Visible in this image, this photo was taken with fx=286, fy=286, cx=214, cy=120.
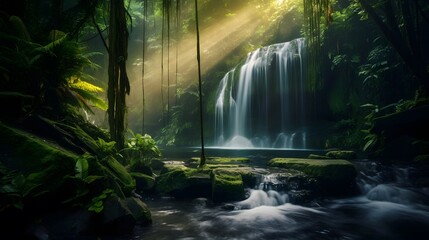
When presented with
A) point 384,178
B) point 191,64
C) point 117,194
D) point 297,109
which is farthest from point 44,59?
point 191,64

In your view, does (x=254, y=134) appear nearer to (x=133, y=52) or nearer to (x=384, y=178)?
(x=384, y=178)

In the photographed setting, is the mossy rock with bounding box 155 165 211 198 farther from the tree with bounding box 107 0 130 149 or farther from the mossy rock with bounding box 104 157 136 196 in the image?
the tree with bounding box 107 0 130 149

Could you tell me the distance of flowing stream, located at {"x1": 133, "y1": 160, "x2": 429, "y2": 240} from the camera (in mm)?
4566

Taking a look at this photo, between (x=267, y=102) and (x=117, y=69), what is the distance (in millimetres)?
15541

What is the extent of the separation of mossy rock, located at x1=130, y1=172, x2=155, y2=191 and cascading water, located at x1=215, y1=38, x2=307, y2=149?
1186 cm

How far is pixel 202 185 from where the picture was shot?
22.3 ft

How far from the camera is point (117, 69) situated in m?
4.51

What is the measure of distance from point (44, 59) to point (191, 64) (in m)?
23.5

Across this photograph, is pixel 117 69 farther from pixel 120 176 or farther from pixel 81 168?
pixel 120 176

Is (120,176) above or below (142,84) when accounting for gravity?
below

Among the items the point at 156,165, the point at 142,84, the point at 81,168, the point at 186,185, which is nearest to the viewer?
the point at 81,168

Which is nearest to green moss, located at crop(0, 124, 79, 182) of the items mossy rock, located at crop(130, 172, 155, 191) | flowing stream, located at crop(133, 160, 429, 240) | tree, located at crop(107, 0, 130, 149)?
tree, located at crop(107, 0, 130, 149)

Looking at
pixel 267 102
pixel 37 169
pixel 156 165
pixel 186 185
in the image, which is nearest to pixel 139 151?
pixel 186 185

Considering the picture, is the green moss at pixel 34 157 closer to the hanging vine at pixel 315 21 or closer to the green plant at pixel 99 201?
the green plant at pixel 99 201
